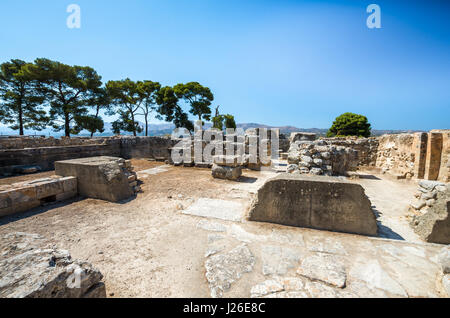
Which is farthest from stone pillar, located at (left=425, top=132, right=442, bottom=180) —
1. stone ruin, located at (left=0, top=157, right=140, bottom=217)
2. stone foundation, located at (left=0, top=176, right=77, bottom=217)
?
stone foundation, located at (left=0, top=176, right=77, bottom=217)

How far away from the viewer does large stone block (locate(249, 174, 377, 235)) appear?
3.35m

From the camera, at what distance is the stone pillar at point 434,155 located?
6996 mm

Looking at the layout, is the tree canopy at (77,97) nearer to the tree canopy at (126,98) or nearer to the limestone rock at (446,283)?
the tree canopy at (126,98)

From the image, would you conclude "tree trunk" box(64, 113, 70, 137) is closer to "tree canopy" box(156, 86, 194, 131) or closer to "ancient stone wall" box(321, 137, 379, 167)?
"tree canopy" box(156, 86, 194, 131)

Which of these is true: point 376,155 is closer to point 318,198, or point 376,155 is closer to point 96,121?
point 318,198

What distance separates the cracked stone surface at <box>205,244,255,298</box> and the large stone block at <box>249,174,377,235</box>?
1.15m

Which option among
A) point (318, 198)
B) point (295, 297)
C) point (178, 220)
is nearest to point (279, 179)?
point (318, 198)

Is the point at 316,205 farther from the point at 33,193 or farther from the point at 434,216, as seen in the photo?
the point at 33,193

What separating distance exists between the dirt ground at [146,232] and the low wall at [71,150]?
570cm

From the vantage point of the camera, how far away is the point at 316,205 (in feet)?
11.6

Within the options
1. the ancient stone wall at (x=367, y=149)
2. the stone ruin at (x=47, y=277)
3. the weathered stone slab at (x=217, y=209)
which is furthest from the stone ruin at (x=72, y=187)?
the ancient stone wall at (x=367, y=149)

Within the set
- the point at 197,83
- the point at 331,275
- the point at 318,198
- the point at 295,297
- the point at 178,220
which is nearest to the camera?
the point at 295,297
